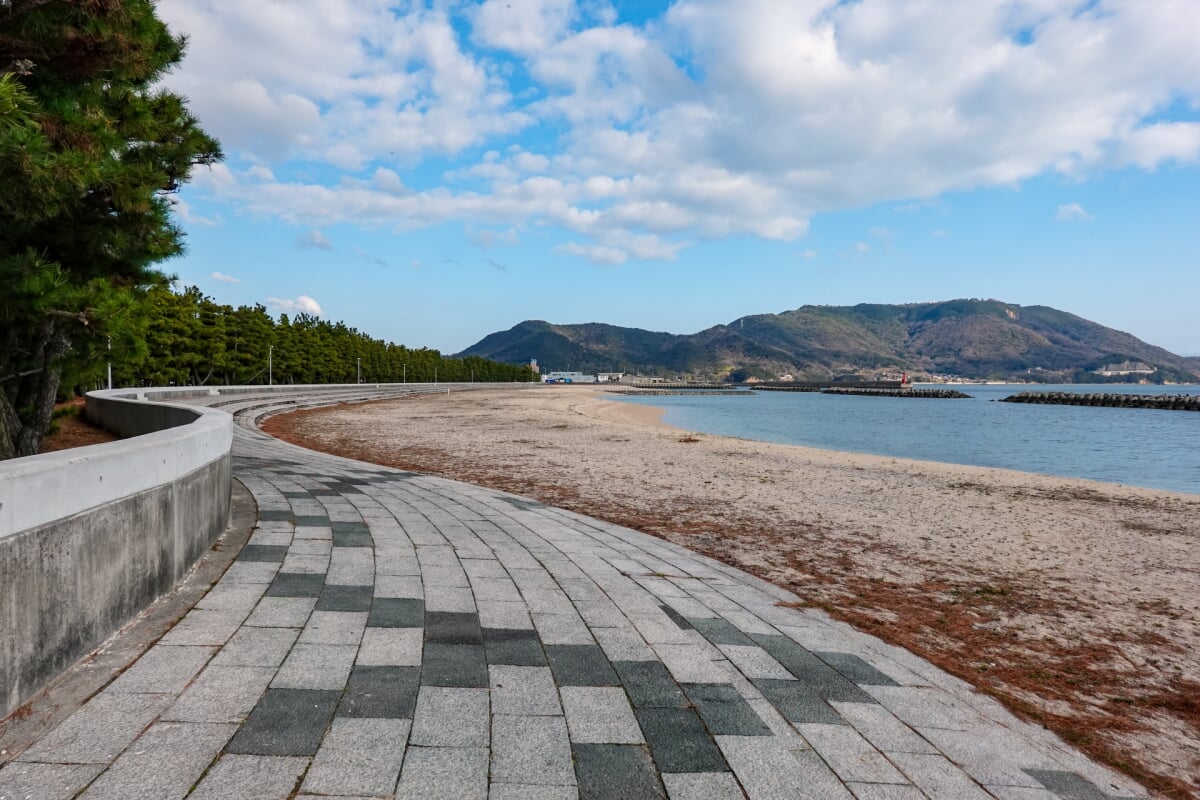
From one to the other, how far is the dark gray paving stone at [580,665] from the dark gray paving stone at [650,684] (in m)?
0.08

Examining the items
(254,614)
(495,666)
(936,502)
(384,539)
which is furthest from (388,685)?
(936,502)

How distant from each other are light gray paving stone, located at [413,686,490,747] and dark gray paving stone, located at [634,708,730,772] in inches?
32.6

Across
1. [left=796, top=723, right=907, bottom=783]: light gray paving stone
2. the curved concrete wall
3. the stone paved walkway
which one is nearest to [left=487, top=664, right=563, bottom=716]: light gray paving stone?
the stone paved walkway

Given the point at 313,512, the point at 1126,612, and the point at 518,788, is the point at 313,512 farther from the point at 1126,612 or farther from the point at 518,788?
the point at 1126,612

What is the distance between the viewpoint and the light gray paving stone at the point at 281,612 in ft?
14.0

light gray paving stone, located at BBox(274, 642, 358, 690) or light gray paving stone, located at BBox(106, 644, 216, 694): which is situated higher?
light gray paving stone, located at BBox(106, 644, 216, 694)

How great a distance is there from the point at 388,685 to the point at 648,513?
286 inches

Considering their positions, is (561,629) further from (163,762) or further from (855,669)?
(163,762)

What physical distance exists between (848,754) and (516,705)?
1714mm

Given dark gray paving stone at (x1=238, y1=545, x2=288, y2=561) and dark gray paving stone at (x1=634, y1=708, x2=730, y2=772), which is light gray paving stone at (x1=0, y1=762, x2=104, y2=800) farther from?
dark gray paving stone at (x1=238, y1=545, x2=288, y2=561)

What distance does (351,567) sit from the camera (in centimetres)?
558

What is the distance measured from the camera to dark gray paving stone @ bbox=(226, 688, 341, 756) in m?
2.88

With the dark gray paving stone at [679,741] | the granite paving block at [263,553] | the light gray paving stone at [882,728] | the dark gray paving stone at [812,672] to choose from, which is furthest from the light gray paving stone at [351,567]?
the light gray paving stone at [882,728]

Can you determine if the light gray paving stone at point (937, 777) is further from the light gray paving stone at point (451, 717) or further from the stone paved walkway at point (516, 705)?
the light gray paving stone at point (451, 717)
